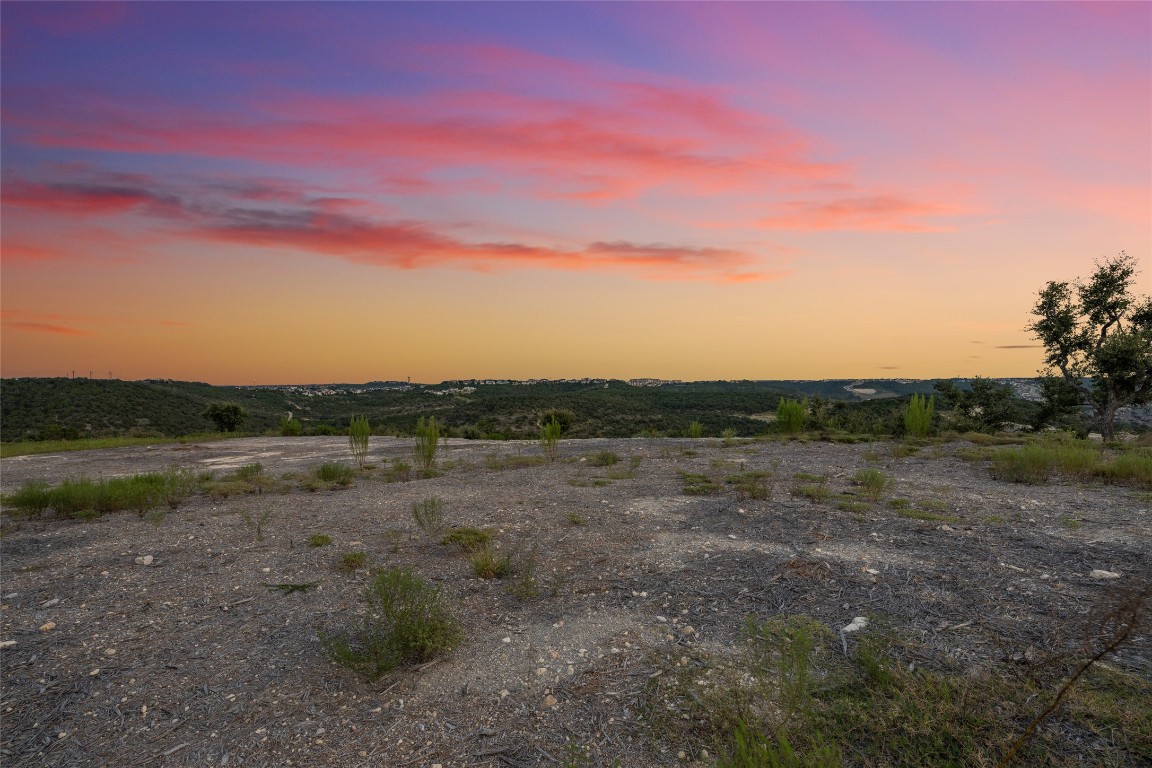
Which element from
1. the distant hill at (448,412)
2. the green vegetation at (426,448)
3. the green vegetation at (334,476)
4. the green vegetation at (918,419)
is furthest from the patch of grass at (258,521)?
the green vegetation at (918,419)

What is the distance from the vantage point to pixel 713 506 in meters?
9.01

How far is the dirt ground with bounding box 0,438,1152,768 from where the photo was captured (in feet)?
11.5

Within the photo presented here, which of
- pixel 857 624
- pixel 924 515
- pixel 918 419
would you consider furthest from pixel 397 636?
pixel 918 419

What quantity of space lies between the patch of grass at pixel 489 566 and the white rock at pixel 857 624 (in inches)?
141

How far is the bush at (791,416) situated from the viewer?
20.3 metres

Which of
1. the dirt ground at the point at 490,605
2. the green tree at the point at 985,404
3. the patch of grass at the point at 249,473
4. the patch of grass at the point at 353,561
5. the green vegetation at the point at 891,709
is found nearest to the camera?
the green vegetation at the point at 891,709

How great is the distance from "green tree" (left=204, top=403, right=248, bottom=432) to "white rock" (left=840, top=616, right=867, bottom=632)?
119ft

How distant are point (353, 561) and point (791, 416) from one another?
17974 millimetres

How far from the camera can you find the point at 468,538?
23.5ft

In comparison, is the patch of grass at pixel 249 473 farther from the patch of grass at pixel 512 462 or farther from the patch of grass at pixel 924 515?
the patch of grass at pixel 924 515

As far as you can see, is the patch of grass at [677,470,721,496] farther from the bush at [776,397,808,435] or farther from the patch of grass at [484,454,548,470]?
the bush at [776,397,808,435]

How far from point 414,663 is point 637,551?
331 centimetres

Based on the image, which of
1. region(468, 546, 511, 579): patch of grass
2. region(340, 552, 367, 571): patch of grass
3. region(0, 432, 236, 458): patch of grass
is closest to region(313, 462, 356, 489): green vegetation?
region(340, 552, 367, 571): patch of grass

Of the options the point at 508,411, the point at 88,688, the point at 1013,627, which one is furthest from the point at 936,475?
the point at 508,411
